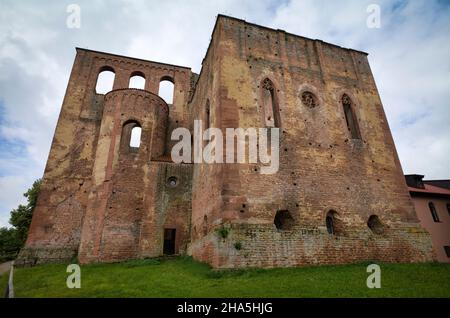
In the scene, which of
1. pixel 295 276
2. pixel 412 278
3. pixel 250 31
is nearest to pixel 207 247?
pixel 295 276

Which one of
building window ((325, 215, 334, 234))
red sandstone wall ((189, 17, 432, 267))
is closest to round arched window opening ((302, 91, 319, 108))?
red sandstone wall ((189, 17, 432, 267))

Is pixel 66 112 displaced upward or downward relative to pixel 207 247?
upward

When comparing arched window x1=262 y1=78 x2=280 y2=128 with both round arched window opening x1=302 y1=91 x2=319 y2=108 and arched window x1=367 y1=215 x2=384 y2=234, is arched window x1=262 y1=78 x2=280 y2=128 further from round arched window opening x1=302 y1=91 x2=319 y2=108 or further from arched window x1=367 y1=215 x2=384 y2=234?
arched window x1=367 y1=215 x2=384 y2=234

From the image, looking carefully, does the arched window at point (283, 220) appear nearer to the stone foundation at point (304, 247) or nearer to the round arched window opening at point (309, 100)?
the stone foundation at point (304, 247)

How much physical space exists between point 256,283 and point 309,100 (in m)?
9.62

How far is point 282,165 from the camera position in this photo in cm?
1134

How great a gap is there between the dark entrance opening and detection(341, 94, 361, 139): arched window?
10863 millimetres

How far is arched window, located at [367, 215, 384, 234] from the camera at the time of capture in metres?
12.0

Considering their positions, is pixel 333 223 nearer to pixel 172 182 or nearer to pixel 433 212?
pixel 172 182

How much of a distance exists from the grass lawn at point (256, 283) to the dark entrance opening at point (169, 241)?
438 centimetres

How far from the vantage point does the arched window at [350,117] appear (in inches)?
558

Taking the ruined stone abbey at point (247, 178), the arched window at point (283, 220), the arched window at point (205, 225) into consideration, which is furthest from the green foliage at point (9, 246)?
the arched window at point (283, 220)
